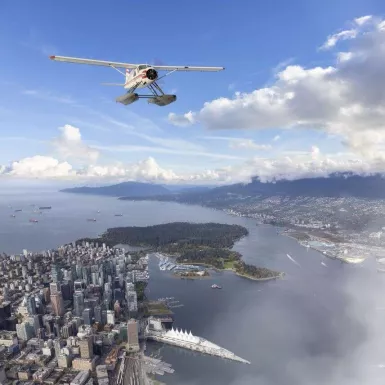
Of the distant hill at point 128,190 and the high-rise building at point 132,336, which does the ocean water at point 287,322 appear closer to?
the high-rise building at point 132,336

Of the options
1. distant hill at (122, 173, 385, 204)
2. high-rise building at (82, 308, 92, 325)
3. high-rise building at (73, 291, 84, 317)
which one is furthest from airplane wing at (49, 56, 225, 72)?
distant hill at (122, 173, 385, 204)

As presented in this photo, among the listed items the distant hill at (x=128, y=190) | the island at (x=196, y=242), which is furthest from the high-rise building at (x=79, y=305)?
the distant hill at (x=128, y=190)

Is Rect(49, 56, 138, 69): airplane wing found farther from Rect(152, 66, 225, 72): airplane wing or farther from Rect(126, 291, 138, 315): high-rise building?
Rect(126, 291, 138, 315): high-rise building

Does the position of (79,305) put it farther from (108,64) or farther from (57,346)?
(108,64)

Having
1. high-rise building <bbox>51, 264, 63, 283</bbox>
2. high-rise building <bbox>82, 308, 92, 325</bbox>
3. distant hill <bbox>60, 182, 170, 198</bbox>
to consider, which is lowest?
high-rise building <bbox>82, 308, 92, 325</bbox>

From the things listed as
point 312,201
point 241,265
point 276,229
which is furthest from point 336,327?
point 312,201

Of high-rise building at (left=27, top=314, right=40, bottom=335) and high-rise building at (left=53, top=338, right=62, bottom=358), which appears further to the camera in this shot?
high-rise building at (left=27, top=314, right=40, bottom=335)

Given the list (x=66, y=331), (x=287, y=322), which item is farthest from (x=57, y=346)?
(x=287, y=322)
